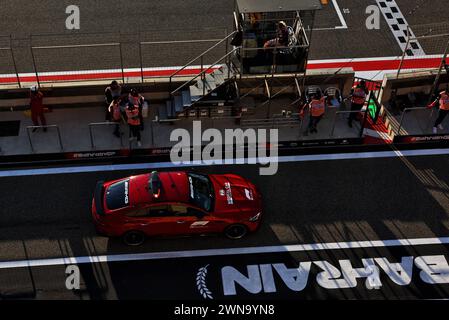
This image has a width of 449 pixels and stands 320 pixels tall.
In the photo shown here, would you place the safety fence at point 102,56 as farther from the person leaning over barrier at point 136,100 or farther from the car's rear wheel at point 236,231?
the car's rear wheel at point 236,231

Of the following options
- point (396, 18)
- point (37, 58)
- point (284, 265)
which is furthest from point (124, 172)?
point (396, 18)

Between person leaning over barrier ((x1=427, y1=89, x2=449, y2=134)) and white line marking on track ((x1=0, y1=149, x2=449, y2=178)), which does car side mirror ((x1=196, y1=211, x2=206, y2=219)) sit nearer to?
white line marking on track ((x1=0, y1=149, x2=449, y2=178))

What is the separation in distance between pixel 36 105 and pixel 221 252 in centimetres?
712

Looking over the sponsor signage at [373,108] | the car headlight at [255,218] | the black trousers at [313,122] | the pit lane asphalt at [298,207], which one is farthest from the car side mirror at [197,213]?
the sponsor signage at [373,108]

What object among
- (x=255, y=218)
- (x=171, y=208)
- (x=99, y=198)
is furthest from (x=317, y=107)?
(x=99, y=198)

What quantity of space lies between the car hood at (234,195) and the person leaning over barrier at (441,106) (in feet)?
20.9

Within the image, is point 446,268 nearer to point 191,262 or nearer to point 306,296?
point 306,296

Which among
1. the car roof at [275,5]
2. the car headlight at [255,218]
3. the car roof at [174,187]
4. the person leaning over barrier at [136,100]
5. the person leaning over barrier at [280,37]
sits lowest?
the car headlight at [255,218]

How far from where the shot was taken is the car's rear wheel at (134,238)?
14.8 metres

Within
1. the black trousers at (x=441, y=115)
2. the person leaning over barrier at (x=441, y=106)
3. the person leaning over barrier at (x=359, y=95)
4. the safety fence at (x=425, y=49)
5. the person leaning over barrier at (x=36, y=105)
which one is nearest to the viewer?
the person leaning over barrier at (x=36, y=105)

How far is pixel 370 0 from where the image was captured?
2433cm

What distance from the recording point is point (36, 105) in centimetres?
1739

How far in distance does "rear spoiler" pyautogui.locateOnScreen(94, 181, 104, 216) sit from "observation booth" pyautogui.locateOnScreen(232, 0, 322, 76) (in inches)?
219

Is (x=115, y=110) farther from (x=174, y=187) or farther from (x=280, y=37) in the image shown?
(x=280, y=37)
